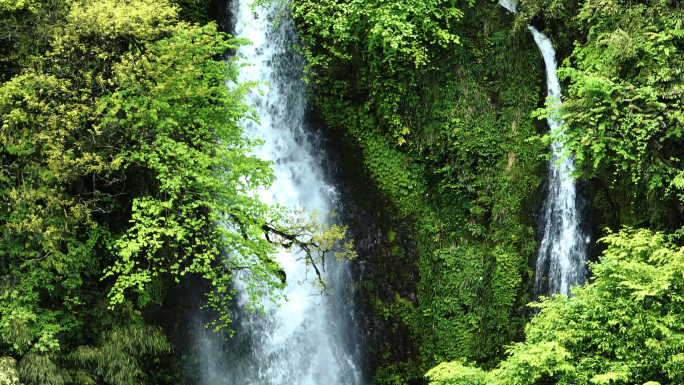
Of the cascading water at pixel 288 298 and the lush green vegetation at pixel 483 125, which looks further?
the cascading water at pixel 288 298

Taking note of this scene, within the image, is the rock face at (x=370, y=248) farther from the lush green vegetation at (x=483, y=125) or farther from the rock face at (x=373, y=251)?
the lush green vegetation at (x=483, y=125)

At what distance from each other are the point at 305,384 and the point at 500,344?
13.1ft

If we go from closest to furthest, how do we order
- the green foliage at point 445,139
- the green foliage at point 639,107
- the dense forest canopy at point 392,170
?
the dense forest canopy at point 392,170 → the green foliage at point 639,107 → the green foliage at point 445,139

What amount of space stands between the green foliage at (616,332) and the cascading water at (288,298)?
5328mm

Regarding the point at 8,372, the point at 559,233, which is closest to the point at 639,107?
the point at 559,233

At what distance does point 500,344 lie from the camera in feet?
36.4

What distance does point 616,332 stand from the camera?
6.40 meters

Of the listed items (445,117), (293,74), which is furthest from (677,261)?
(293,74)

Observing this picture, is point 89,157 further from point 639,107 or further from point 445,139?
point 639,107

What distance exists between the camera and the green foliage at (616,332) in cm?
597

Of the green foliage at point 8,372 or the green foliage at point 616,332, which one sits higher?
the green foliage at point 616,332

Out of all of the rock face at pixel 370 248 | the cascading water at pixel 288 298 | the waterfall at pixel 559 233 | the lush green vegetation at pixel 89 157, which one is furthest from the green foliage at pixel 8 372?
the waterfall at pixel 559 233

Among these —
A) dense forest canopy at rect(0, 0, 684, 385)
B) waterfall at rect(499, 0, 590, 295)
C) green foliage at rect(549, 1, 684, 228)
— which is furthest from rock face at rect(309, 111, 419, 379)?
green foliage at rect(549, 1, 684, 228)

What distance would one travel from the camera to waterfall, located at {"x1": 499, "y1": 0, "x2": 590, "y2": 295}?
10172mm
